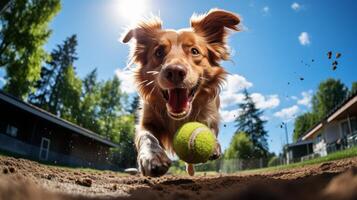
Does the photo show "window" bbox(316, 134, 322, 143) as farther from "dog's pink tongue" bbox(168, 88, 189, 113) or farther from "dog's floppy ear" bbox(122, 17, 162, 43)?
"dog's pink tongue" bbox(168, 88, 189, 113)

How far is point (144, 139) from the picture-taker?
5020 mm

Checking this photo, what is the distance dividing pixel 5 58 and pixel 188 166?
19.4 meters

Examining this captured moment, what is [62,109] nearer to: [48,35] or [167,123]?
[48,35]

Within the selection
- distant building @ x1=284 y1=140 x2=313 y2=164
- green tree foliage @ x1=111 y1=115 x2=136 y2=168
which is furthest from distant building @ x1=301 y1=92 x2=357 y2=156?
green tree foliage @ x1=111 y1=115 x2=136 y2=168

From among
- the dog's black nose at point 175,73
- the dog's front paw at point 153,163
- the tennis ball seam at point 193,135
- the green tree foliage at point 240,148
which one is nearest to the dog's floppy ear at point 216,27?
the dog's black nose at point 175,73

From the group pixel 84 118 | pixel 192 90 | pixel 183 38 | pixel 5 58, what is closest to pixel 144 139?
pixel 192 90

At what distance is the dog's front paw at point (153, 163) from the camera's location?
409 centimetres

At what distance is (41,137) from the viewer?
24.9 metres

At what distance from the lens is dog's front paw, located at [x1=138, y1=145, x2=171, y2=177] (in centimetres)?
409

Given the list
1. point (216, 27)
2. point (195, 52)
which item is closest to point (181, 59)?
point (195, 52)

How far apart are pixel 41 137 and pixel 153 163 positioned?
22.6m

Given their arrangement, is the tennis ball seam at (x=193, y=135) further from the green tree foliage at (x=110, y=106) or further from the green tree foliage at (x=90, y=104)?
the green tree foliage at (x=110, y=106)

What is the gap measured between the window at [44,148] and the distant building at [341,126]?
1897 centimetres

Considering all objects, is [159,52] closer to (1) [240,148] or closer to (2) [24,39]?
(2) [24,39]
